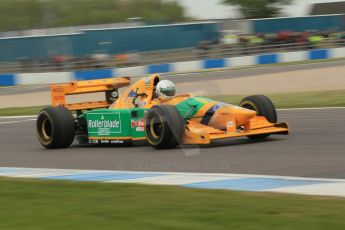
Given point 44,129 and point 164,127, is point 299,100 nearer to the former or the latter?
point 44,129

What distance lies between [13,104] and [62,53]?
31.8ft

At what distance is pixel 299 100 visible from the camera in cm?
1734

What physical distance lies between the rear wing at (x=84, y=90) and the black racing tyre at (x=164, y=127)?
2.34m

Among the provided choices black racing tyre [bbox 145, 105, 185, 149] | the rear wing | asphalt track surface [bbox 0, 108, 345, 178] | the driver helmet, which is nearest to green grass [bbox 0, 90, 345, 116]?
asphalt track surface [bbox 0, 108, 345, 178]

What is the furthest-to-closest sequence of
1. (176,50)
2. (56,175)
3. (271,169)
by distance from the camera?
1. (176,50)
2. (56,175)
3. (271,169)

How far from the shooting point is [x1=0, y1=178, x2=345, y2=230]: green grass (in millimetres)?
5016

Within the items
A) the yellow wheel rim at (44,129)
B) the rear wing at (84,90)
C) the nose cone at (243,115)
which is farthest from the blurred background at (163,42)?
the nose cone at (243,115)

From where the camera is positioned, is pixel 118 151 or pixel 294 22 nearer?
pixel 118 151

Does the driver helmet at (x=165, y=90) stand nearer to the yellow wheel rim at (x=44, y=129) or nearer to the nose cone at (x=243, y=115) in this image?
the nose cone at (x=243, y=115)

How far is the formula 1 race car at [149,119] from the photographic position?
9.77m

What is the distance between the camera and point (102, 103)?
40.6 feet

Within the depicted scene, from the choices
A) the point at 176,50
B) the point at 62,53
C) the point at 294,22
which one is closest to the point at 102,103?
the point at 62,53

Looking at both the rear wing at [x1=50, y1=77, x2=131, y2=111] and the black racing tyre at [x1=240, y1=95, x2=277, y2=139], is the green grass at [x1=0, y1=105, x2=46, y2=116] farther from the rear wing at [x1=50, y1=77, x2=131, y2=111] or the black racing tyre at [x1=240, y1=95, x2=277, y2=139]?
the black racing tyre at [x1=240, y1=95, x2=277, y2=139]

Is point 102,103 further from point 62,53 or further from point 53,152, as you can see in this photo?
point 62,53
